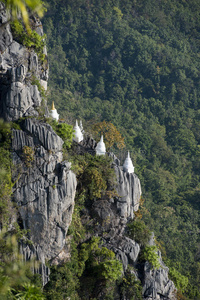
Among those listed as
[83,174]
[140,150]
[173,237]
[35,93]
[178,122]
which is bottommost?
[173,237]

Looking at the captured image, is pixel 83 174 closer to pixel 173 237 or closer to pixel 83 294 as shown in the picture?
pixel 83 294

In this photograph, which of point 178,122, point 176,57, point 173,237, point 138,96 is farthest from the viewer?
point 176,57

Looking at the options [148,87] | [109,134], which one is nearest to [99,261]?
[109,134]

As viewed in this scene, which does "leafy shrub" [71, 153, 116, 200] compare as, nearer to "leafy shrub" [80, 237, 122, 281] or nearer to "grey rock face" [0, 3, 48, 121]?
"leafy shrub" [80, 237, 122, 281]

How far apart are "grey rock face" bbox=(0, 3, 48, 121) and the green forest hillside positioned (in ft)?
61.2

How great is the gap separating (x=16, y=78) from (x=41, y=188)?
517cm

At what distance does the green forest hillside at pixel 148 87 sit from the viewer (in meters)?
41.9

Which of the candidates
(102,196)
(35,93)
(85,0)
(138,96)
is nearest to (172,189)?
(138,96)

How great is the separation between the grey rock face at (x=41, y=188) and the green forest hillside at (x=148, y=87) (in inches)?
688

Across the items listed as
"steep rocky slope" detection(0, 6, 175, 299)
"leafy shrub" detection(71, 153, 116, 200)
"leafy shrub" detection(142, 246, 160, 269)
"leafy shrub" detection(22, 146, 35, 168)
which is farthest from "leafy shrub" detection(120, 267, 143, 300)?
"leafy shrub" detection(22, 146, 35, 168)

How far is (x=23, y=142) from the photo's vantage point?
19375 millimetres

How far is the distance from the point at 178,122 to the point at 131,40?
16726 mm

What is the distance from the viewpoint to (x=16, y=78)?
19.5m

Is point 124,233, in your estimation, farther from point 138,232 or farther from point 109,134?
point 109,134
